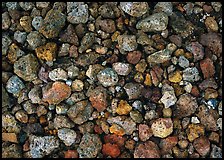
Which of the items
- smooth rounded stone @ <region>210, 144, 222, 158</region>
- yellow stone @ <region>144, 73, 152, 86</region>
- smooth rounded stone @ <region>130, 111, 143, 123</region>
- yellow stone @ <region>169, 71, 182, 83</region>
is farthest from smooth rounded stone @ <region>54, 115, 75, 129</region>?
smooth rounded stone @ <region>210, 144, 222, 158</region>

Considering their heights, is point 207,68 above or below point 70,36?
below

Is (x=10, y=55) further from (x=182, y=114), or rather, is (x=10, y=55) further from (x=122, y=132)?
(x=182, y=114)

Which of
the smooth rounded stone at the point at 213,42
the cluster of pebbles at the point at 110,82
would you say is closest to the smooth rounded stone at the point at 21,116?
the cluster of pebbles at the point at 110,82

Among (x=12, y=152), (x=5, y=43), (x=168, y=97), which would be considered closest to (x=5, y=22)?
(x=5, y=43)

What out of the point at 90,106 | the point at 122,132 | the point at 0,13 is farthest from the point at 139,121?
the point at 0,13

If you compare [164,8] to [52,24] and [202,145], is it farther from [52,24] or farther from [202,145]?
[202,145]

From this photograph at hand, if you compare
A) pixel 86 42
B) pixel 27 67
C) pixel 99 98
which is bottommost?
pixel 99 98
